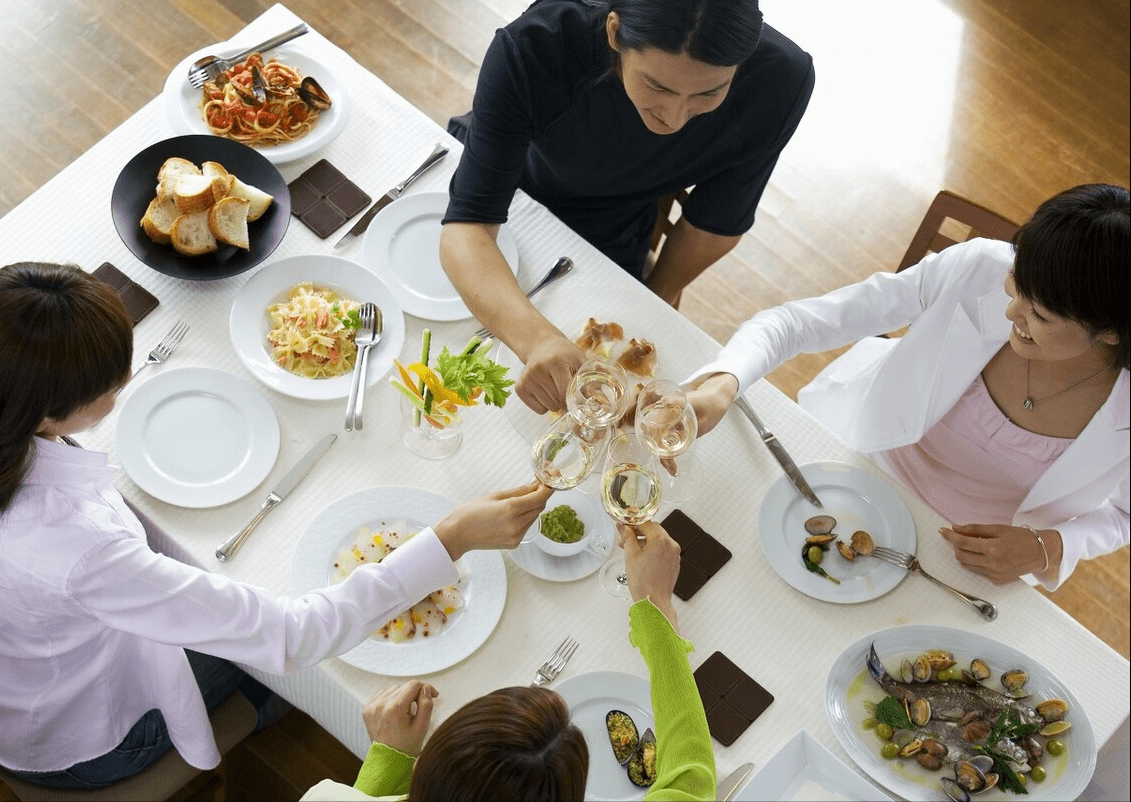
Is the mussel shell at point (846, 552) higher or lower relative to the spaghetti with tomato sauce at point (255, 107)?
lower

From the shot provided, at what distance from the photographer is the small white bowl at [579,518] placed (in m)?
1.69

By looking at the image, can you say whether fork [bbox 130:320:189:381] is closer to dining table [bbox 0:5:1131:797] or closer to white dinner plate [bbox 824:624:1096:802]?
dining table [bbox 0:5:1131:797]

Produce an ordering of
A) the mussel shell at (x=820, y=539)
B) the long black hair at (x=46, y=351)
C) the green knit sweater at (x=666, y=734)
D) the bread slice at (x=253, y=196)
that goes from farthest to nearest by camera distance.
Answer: the bread slice at (x=253, y=196) < the mussel shell at (x=820, y=539) < the green knit sweater at (x=666, y=734) < the long black hair at (x=46, y=351)

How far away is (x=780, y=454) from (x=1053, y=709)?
59 cm

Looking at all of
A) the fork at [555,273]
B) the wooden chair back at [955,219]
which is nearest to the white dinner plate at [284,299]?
the fork at [555,273]

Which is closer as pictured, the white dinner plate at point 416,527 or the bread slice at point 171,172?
the white dinner plate at point 416,527

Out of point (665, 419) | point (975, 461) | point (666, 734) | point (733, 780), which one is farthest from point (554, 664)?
point (975, 461)

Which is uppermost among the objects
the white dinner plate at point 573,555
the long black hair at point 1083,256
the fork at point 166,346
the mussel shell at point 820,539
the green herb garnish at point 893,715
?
the long black hair at point 1083,256

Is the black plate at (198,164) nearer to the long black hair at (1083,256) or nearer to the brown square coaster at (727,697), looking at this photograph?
the brown square coaster at (727,697)

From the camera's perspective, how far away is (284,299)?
6.17ft

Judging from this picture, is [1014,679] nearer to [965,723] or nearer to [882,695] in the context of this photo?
[965,723]

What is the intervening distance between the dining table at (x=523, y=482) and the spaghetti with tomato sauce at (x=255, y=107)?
67 mm

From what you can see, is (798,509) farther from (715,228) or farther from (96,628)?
(96,628)

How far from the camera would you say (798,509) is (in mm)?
1802
